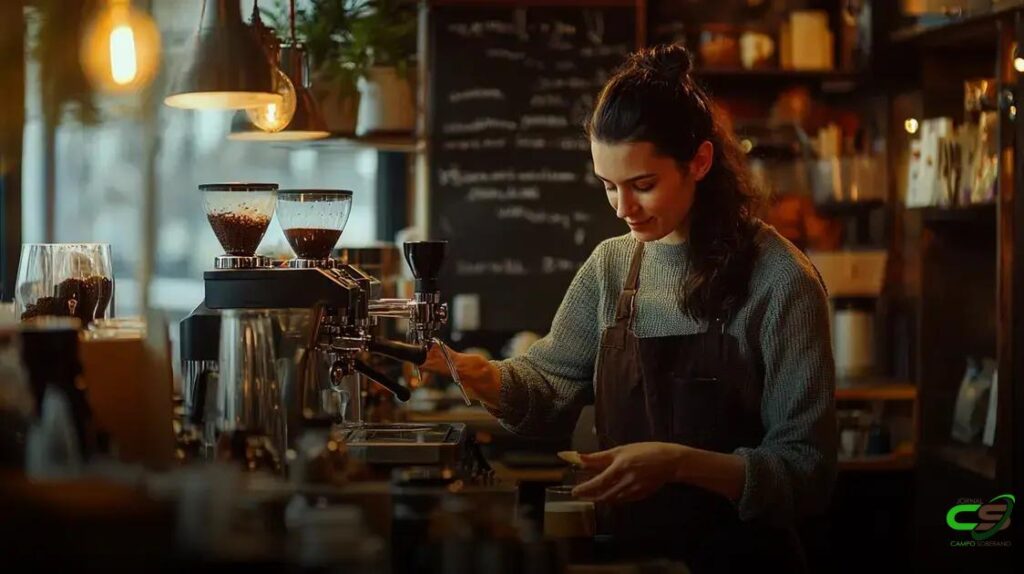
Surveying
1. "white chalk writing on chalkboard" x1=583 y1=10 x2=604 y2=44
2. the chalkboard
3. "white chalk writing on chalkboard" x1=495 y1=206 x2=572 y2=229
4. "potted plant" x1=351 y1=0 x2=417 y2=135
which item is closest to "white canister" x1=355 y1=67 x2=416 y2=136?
"potted plant" x1=351 y1=0 x2=417 y2=135

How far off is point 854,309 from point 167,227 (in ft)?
8.81

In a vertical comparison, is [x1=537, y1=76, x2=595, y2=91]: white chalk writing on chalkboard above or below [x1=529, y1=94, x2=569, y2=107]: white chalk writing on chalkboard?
above

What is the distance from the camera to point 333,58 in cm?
441

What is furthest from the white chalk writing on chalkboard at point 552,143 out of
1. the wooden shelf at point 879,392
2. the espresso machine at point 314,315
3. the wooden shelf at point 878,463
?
the espresso machine at point 314,315

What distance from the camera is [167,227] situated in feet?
17.0

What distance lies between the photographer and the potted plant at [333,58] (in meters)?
4.36

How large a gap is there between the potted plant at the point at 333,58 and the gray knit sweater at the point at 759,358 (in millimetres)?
1864

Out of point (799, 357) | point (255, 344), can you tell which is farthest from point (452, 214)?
point (255, 344)

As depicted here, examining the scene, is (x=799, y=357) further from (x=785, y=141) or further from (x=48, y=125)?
(x=48, y=125)

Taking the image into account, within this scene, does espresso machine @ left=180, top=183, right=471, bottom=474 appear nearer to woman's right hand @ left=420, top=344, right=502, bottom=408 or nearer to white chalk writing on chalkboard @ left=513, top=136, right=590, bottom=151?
woman's right hand @ left=420, top=344, right=502, bottom=408

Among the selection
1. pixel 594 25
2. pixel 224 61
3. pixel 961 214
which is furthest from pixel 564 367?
pixel 594 25

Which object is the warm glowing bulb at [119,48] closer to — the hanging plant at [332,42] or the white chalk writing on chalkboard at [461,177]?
the hanging plant at [332,42]

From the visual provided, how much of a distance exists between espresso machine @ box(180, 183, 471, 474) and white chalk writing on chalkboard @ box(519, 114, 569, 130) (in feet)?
7.26

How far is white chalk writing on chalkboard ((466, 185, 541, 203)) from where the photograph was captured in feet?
15.0
